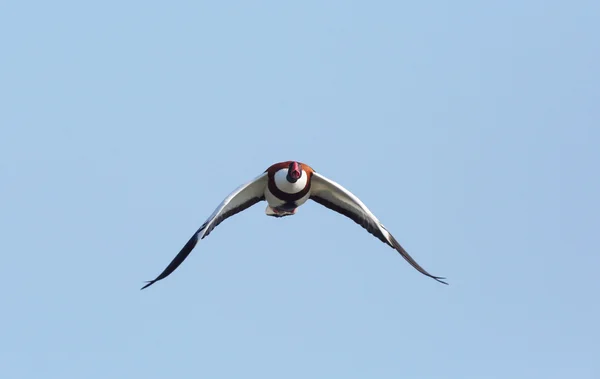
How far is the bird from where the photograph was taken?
2633 centimetres

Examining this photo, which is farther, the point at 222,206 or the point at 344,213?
the point at 344,213

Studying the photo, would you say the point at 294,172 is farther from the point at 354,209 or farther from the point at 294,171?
the point at 354,209

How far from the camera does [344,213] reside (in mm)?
28250

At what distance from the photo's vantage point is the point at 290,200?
2689cm

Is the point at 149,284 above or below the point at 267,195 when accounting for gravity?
below

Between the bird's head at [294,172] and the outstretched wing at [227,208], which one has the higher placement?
the bird's head at [294,172]

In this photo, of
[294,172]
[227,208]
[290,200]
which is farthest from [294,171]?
[227,208]

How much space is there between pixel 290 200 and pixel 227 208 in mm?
1517

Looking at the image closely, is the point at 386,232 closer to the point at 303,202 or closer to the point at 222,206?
the point at 303,202

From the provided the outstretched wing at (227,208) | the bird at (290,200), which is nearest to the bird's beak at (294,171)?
the bird at (290,200)

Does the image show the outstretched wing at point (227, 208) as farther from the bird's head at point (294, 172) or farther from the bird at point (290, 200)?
the bird's head at point (294, 172)

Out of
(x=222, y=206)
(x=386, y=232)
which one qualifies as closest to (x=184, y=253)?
(x=222, y=206)

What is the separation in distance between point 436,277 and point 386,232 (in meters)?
1.74

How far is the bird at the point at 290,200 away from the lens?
86.4 ft
